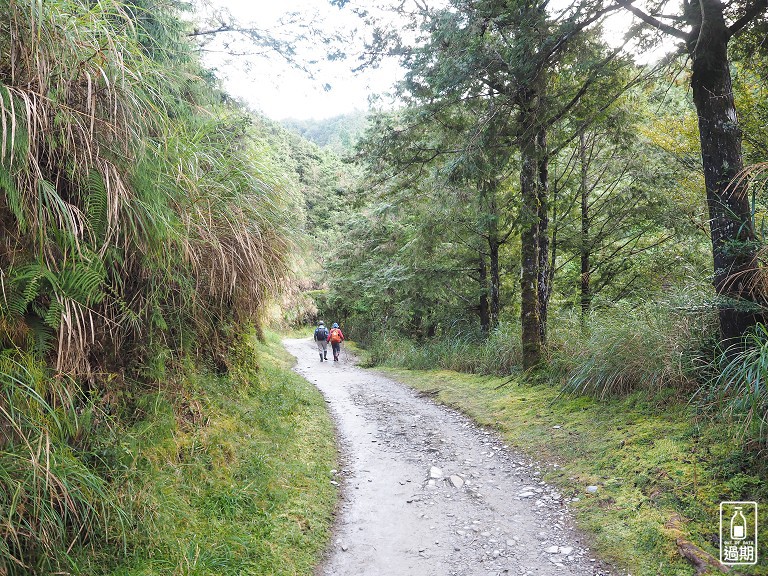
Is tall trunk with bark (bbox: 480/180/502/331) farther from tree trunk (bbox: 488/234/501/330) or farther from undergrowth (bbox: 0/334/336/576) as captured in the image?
undergrowth (bbox: 0/334/336/576)

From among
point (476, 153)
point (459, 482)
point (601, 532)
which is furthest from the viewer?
point (476, 153)

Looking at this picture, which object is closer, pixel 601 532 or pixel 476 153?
pixel 601 532

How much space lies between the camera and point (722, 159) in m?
4.66

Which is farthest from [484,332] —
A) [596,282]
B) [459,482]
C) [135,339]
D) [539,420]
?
[135,339]

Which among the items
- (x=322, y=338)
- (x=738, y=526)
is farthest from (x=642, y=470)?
(x=322, y=338)

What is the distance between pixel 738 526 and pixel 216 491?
4.05 m

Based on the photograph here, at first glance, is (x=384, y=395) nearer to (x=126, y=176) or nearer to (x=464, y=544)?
(x=464, y=544)

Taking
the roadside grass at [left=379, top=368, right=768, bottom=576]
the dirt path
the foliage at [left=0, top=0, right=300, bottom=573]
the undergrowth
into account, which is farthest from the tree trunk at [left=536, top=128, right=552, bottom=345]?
the foliage at [left=0, top=0, right=300, bottom=573]

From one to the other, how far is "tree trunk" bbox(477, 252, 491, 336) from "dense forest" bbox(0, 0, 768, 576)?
3.95 m

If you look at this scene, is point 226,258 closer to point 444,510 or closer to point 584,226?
point 444,510

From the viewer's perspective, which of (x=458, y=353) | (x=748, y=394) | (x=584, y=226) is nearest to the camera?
(x=748, y=394)

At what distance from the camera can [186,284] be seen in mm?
4168

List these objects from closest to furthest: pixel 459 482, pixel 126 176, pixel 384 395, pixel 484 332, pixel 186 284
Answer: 1. pixel 126 176
2. pixel 186 284
3. pixel 459 482
4. pixel 384 395
5. pixel 484 332

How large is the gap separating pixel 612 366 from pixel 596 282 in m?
7.14
